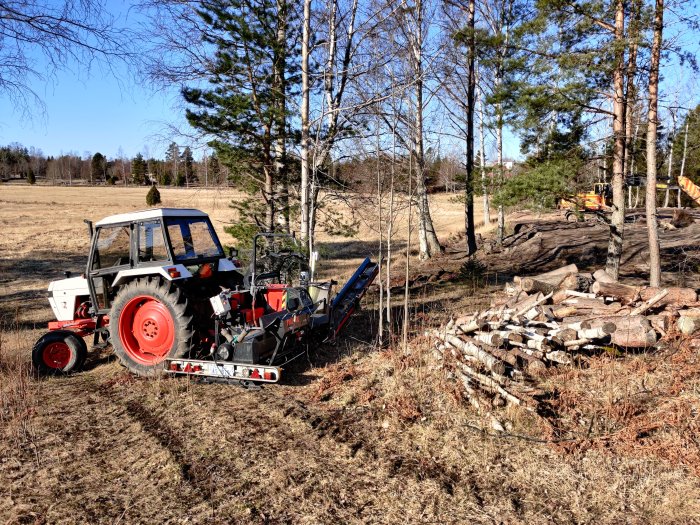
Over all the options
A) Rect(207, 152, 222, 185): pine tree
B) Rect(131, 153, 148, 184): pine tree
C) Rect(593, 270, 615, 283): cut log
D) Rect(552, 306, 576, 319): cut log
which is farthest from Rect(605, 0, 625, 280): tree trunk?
Rect(131, 153, 148, 184): pine tree

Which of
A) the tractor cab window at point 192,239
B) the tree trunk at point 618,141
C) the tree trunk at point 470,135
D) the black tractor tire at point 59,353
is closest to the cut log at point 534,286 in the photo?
the tree trunk at point 618,141

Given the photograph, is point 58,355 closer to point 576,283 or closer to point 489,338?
point 489,338

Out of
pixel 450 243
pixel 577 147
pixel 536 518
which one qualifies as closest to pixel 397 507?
pixel 536 518

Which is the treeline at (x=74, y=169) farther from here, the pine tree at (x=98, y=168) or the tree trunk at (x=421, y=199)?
the tree trunk at (x=421, y=199)

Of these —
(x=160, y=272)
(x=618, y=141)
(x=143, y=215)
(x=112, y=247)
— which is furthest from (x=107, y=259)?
(x=618, y=141)

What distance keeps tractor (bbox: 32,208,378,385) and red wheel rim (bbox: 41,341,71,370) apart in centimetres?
1

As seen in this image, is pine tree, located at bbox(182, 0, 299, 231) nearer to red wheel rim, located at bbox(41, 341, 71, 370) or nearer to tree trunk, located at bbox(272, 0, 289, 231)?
tree trunk, located at bbox(272, 0, 289, 231)

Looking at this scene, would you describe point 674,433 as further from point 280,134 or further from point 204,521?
point 280,134

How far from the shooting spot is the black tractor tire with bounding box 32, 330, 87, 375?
6652 millimetres

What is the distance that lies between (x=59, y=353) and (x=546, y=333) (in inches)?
251

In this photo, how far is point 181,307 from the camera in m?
6.04

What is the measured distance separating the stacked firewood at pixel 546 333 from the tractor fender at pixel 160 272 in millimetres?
3325

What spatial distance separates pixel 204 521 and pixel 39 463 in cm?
177

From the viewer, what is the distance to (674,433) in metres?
4.19
